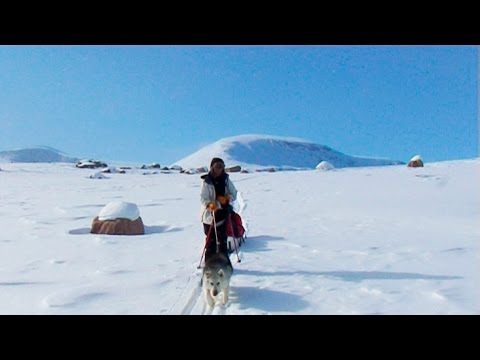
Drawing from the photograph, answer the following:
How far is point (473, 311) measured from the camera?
12.7 feet

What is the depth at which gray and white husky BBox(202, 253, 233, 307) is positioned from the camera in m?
4.11

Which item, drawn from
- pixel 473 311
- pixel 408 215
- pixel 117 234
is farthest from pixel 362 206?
pixel 473 311

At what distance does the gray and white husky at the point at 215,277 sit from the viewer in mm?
4113

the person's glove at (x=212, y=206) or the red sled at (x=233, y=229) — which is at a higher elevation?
the person's glove at (x=212, y=206)

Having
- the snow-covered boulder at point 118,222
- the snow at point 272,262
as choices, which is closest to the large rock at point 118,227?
the snow-covered boulder at point 118,222

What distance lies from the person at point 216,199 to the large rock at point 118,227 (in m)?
3.86

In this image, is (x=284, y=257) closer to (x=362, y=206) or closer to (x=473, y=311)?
(x=473, y=311)

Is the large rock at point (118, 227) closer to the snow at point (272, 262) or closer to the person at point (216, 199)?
the snow at point (272, 262)

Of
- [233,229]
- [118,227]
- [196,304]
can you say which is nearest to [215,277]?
[196,304]

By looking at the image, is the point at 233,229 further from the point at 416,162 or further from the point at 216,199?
the point at 416,162

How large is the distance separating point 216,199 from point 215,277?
151cm
